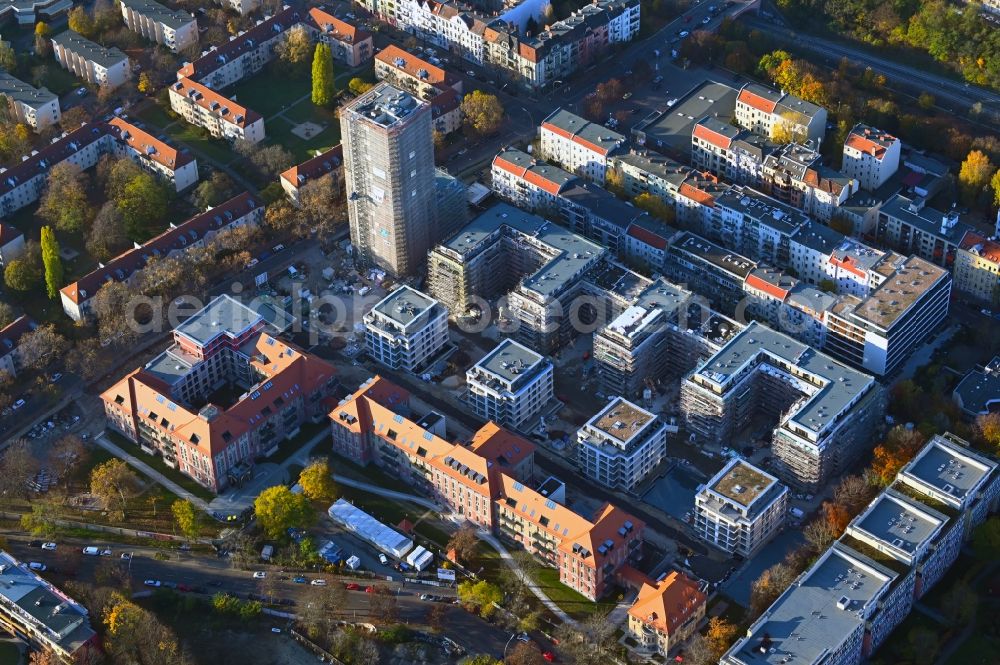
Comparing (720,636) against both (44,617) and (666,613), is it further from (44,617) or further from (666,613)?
(44,617)

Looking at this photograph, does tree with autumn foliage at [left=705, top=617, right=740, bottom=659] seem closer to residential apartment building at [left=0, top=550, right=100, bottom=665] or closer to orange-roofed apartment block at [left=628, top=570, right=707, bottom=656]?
orange-roofed apartment block at [left=628, top=570, right=707, bottom=656]

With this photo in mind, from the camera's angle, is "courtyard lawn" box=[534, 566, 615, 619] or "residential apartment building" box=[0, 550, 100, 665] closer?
"residential apartment building" box=[0, 550, 100, 665]

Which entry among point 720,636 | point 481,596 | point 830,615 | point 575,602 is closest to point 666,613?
point 720,636

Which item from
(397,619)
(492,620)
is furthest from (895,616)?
(397,619)

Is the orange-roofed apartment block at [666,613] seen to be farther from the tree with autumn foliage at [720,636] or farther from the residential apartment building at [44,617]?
the residential apartment building at [44,617]

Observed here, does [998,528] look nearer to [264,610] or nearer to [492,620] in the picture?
[492,620]

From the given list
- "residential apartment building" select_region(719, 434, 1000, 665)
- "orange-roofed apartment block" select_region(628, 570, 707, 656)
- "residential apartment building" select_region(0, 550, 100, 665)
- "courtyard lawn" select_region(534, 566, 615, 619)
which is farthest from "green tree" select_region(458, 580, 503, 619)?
"residential apartment building" select_region(0, 550, 100, 665)

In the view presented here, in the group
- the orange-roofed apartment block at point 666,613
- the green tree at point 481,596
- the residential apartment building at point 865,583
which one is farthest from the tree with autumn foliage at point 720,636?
the green tree at point 481,596
